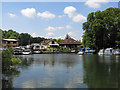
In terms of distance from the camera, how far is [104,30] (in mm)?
60281

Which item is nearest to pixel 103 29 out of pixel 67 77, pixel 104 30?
pixel 104 30

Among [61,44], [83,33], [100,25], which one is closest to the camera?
[100,25]

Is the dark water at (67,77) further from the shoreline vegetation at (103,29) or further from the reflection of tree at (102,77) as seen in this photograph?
the shoreline vegetation at (103,29)

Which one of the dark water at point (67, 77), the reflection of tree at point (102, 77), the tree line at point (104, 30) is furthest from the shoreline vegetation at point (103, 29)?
the reflection of tree at point (102, 77)

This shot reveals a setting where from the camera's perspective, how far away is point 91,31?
61.8m

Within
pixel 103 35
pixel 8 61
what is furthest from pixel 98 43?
pixel 8 61

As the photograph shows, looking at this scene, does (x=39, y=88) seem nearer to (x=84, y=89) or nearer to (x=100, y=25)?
Answer: (x=84, y=89)

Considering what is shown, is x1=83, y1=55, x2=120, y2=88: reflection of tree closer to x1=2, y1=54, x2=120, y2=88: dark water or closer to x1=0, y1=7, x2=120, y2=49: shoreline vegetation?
x1=2, y1=54, x2=120, y2=88: dark water

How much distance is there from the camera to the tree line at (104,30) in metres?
58.7

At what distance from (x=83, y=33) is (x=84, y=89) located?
56.7 metres

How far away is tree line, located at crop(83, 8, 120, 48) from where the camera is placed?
192ft

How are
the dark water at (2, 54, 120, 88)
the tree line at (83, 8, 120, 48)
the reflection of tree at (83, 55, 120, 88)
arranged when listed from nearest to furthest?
the dark water at (2, 54, 120, 88) < the reflection of tree at (83, 55, 120, 88) < the tree line at (83, 8, 120, 48)

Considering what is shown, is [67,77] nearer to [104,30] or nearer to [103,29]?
[103,29]

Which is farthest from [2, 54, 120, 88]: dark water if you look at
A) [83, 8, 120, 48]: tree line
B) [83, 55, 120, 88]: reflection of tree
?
[83, 8, 120, 48]: tree line
